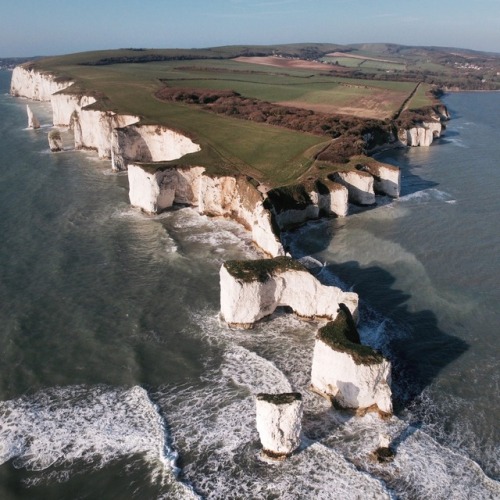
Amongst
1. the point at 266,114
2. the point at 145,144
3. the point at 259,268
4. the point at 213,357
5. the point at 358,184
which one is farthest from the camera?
the point at 266,114

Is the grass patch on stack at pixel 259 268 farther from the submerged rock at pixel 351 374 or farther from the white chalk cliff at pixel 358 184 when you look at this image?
the white chalk cliff at pixel 358 184

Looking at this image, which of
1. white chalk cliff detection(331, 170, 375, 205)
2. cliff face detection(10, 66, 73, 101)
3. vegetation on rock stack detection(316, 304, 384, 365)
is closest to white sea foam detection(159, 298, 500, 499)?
vegetation on rock stack detection(316, 304, 384, 365)

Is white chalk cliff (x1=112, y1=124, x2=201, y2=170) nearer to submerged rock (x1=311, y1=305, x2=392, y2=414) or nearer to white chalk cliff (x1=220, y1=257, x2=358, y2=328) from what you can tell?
white chalk cliff (x1=220, y1=257, x2=358, y2=328)

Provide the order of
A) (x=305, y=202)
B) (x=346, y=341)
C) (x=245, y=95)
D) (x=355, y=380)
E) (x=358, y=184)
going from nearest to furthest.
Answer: (x=355, y=380) → (x=346, y=341) → (x=305, y=202) → (x=358, y=184) → (x=245, y=95)

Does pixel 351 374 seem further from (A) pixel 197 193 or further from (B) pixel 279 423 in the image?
(A) pixel 197 193

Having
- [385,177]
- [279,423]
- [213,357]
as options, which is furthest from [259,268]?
[385,177]

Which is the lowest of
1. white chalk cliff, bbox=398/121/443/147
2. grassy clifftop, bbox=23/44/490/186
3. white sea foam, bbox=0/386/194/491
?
white sea foam, bbox=0/386/194/491
